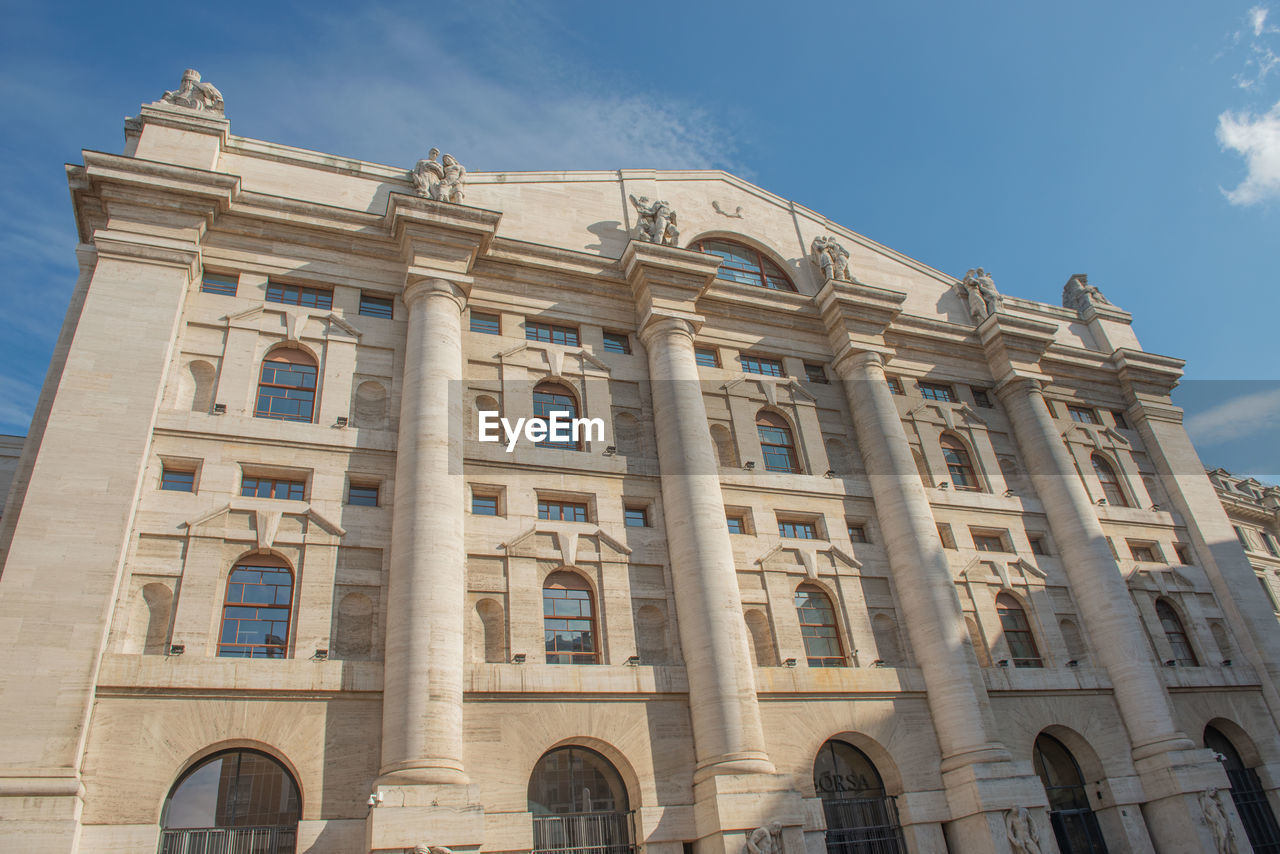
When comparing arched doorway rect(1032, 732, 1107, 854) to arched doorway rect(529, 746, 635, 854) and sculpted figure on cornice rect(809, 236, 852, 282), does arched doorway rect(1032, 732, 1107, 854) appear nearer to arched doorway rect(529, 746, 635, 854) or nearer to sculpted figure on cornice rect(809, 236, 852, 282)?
arched doorway rect(529, 746, 635, 854)

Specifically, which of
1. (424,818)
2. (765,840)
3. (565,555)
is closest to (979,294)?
(565,555)

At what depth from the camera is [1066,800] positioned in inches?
1107

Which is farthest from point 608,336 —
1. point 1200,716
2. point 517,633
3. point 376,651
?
point 1200,716

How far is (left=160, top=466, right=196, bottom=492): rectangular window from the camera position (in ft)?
75.7

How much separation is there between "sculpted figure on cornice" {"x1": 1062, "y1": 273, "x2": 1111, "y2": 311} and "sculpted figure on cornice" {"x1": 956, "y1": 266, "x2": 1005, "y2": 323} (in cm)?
540

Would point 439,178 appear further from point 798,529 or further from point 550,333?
point 798,529

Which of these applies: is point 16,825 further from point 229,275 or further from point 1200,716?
point 1200,716

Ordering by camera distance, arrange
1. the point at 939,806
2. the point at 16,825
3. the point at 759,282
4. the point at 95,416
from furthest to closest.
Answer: the point at 759,282 → the point at 939,806 → the point at 95,416 → the point at 16,825

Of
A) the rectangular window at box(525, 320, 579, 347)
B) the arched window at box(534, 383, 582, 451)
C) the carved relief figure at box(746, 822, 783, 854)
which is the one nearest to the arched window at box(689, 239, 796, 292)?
the rectangular window at box(525, 320, 579, 347)

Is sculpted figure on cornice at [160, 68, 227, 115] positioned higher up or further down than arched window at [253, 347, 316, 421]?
higher up

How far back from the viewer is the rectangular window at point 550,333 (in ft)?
98.5

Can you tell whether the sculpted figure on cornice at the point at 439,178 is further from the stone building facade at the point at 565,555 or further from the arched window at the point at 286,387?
the arched window at the point at 286,387

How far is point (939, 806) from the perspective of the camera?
25516 millimetres

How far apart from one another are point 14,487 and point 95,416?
2569 mm
